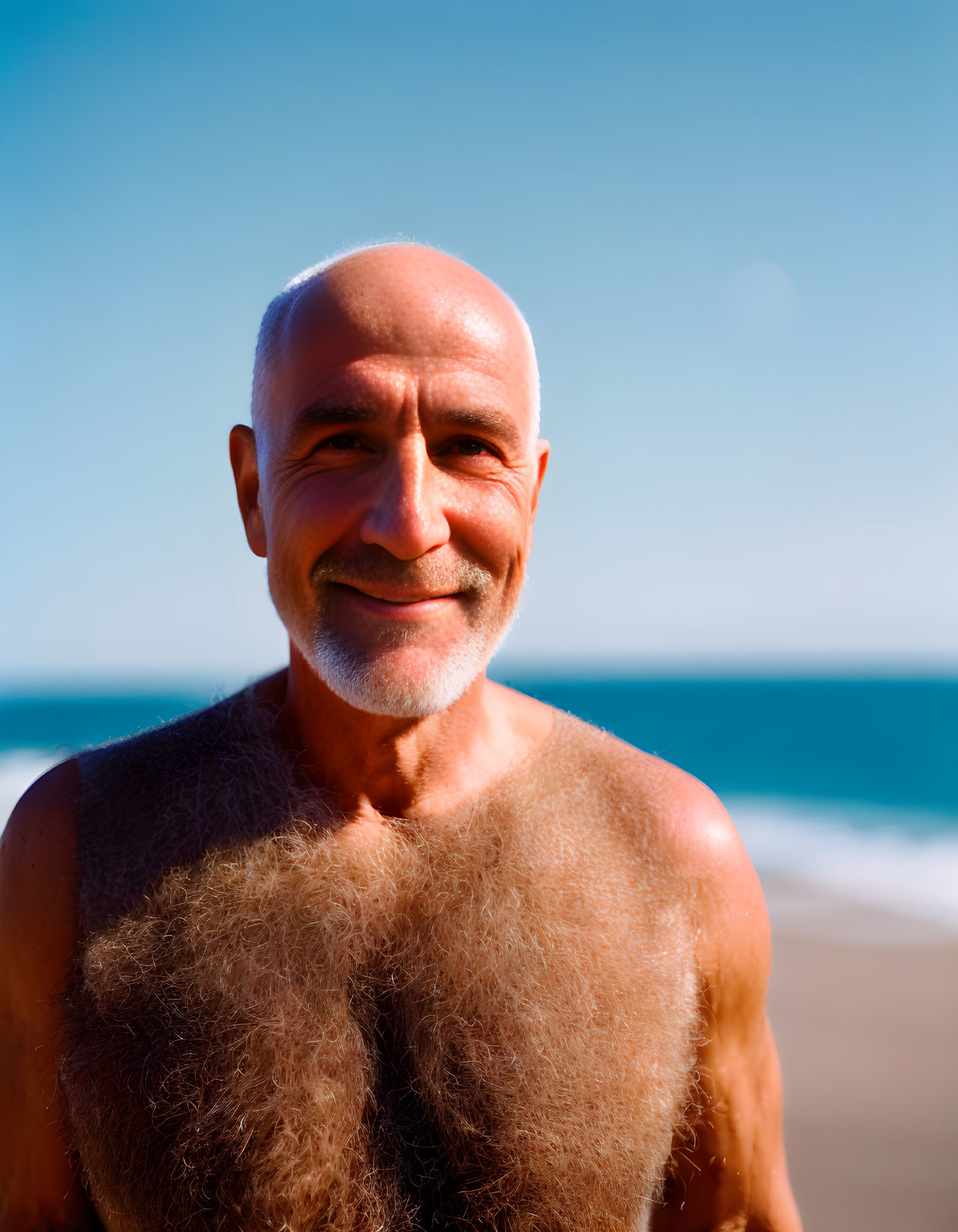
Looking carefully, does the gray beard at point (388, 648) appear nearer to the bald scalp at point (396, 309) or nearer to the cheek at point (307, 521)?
the cheek at point (307, 521)

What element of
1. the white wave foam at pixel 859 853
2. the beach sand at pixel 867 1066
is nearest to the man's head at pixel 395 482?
the beach sand at pixel 867 1066

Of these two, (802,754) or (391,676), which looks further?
(802,754)

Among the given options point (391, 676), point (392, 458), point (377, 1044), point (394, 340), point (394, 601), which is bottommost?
point (377, 1044)

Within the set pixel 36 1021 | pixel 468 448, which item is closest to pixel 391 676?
pixel 468 448

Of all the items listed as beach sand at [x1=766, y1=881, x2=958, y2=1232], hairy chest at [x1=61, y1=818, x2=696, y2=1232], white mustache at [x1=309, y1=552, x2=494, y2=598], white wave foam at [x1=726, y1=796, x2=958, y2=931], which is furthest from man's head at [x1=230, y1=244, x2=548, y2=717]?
white wave foam at [x1=726, y1=796, x2=958, y2=931]

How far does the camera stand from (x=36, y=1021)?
1.53 meters

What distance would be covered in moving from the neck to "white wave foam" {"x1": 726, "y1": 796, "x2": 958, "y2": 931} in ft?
20.7

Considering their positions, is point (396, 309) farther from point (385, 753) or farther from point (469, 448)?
point (385, 753)

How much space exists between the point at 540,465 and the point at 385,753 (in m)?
0.70

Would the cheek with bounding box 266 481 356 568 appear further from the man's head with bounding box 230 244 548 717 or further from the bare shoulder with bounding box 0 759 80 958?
the bare shoulder with bounding box 0 759 80 958

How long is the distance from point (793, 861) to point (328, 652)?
443 inches

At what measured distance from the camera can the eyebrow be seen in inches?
56.5

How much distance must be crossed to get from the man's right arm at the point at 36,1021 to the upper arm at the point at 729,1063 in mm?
1122

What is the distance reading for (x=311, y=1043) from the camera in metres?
1.37
